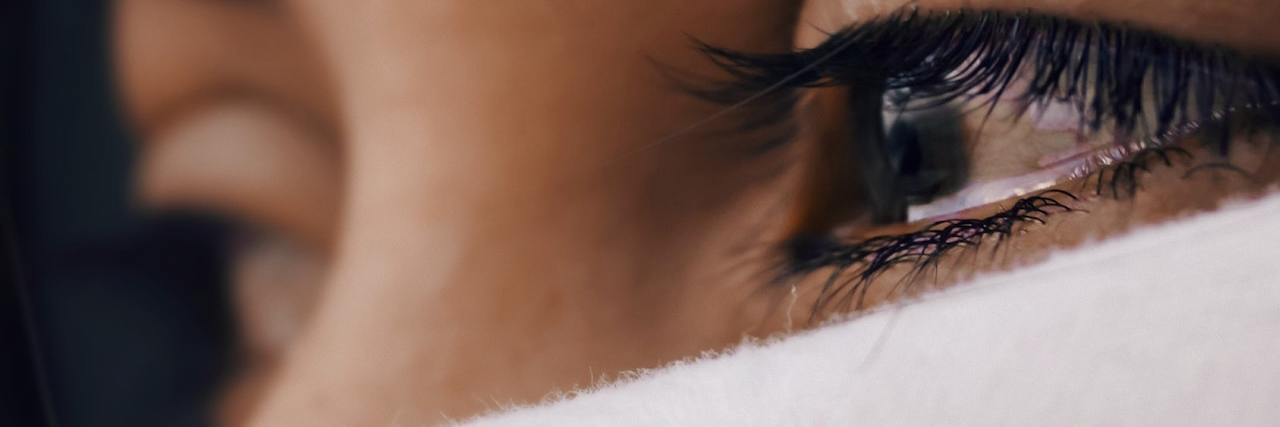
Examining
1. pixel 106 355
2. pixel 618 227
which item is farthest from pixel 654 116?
pixel 106 355

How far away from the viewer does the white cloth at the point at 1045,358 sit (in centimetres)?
47

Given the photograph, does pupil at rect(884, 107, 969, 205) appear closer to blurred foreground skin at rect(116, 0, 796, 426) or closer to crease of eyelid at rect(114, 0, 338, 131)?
blurred foreground skin at rect(116, 0, 796, 426)

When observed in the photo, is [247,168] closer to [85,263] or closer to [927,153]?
[85,263]

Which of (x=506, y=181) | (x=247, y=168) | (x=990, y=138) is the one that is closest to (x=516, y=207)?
(x=506, y=181)

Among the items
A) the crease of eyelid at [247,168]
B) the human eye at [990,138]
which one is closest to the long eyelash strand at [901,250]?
the human eye at [990,138]

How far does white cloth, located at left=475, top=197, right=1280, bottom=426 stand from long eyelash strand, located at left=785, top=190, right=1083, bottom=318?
2 cm

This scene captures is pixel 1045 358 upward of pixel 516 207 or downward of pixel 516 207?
downward

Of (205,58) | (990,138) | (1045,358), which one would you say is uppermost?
(205,58)

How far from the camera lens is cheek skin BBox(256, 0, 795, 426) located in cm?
46

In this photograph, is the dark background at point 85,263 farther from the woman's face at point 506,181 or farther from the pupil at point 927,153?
the pupil at point 927,153

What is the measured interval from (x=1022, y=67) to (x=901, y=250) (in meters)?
0.11

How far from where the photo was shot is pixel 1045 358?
19.2 inches

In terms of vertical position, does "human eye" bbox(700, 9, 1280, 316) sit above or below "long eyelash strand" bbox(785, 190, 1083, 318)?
above

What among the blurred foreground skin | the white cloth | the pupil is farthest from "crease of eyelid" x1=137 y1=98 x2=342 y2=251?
the pupil
